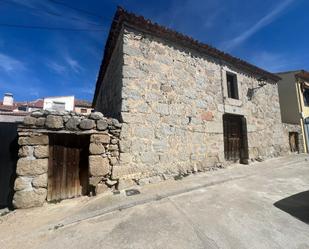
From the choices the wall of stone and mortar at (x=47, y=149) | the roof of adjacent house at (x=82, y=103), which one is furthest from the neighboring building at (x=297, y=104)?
the roof of adjacent house at (x=82, y=103)

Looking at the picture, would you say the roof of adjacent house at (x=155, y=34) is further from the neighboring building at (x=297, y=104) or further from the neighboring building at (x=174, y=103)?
the neighboring building at (x=297, y=104)

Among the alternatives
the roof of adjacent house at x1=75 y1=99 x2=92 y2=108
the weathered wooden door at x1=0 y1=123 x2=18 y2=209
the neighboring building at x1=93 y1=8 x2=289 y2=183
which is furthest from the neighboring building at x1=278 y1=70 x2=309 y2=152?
the roof of adjacent house at x1=75 y1=99 x2=92 y2=108

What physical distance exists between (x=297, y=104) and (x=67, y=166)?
12535 mm

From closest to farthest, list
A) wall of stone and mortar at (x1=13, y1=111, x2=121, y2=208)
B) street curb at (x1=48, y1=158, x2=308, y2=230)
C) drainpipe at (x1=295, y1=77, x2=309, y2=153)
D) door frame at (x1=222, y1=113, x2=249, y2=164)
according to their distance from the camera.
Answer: street curb at (x1=48, y1=158, x2=308, y2=230) → wall of stone and mortar at (x1=13, y1=111, x2=121, y2=208) → door frame at (x1=222, y1=113, x2=249, y2=164) → drainpipe at (x1=295, y1=77, x2=309, y2=153)

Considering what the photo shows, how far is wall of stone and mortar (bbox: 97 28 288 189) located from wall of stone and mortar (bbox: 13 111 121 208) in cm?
27

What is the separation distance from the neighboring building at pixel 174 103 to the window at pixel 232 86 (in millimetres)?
39

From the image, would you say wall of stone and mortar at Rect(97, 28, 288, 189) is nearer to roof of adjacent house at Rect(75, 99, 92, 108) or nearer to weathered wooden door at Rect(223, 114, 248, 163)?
weathered wooden door at Rect(223, 114, 248, 163)

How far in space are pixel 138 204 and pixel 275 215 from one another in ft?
7.60

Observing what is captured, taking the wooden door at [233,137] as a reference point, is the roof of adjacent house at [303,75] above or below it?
above

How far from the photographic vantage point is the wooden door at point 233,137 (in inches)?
257

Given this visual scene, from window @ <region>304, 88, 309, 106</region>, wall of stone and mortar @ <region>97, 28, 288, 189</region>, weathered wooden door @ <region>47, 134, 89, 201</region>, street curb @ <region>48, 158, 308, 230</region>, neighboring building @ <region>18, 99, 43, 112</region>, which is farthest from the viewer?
neighboring building @ <region>18, 99, 43, 112</region>

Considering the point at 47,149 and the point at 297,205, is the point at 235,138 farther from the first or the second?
the point at 47,149

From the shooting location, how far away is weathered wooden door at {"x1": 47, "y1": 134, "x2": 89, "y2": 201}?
3650 mm

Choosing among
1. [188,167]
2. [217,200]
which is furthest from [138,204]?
[188,167]
